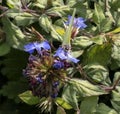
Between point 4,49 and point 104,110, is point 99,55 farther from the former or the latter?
point 4,49

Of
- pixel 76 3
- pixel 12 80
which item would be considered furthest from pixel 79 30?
pixel 12 80

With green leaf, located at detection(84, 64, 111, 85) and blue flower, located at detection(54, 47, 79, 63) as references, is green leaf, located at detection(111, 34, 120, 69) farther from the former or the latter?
blue flower, located at detection(54, 47, 79, 63)

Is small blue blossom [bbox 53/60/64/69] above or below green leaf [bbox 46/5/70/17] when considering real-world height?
below

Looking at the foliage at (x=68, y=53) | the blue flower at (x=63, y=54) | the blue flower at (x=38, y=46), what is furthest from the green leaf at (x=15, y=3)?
the blue flower at (x=63, y=54)

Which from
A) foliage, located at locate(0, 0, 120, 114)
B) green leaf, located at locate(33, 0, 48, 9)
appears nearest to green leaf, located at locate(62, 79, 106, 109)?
foliage, located at locate(0, 0, 120, 114)

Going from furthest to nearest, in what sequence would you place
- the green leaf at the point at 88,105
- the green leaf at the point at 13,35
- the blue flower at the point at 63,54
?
the green leaf at the point at 13,35 → the green leaf at the point at 88,105 → the blue flower at the point at 63,54

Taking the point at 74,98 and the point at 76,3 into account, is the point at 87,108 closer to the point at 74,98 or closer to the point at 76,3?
the point at 74,98

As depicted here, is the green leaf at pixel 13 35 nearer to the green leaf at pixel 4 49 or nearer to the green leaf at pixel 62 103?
the green leaf at pixel 4 49
